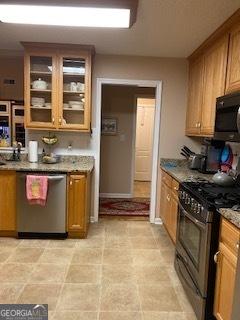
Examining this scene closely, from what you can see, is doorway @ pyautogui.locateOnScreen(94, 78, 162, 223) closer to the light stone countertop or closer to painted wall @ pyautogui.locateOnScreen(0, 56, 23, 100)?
the light stone countertop

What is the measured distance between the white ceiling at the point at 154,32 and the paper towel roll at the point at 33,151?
4.18 ft

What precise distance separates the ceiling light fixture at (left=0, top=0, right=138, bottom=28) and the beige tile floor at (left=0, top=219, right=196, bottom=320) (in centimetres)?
228

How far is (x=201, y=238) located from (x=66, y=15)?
2.08 meters

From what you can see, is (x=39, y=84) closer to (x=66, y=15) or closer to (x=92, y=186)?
(x=66, y=15)

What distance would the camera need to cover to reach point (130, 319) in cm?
193

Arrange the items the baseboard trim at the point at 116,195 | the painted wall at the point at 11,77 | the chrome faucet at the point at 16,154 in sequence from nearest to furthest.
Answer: the chrome faucet at the point at 16,154 < the painted wall at the point at 11,77 < the baseboard trim at the point at 116,195

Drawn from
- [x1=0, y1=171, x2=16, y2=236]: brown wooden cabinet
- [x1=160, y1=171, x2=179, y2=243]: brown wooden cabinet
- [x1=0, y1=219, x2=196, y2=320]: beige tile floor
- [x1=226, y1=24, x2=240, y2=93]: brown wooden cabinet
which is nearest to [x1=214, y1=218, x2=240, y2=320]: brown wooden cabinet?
[x1=0, y1=219, x2=196, y2=320]: beige tile floor

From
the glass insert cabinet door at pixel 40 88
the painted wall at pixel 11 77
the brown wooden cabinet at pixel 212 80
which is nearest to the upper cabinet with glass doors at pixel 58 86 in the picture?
the glass insert cabinet door at pixel 40 88

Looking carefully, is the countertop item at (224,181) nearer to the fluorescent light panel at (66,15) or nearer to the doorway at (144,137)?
the fluorescent light panel at (66,15)

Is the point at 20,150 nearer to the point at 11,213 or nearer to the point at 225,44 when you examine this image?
the point at 11,213

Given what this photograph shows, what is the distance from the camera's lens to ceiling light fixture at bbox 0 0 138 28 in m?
2.04

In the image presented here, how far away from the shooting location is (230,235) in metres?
1.63

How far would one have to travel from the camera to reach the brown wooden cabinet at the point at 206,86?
105 inches

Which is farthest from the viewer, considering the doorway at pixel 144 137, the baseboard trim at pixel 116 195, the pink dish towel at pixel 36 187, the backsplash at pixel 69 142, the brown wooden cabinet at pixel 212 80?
the doorway at pixel 144 137
